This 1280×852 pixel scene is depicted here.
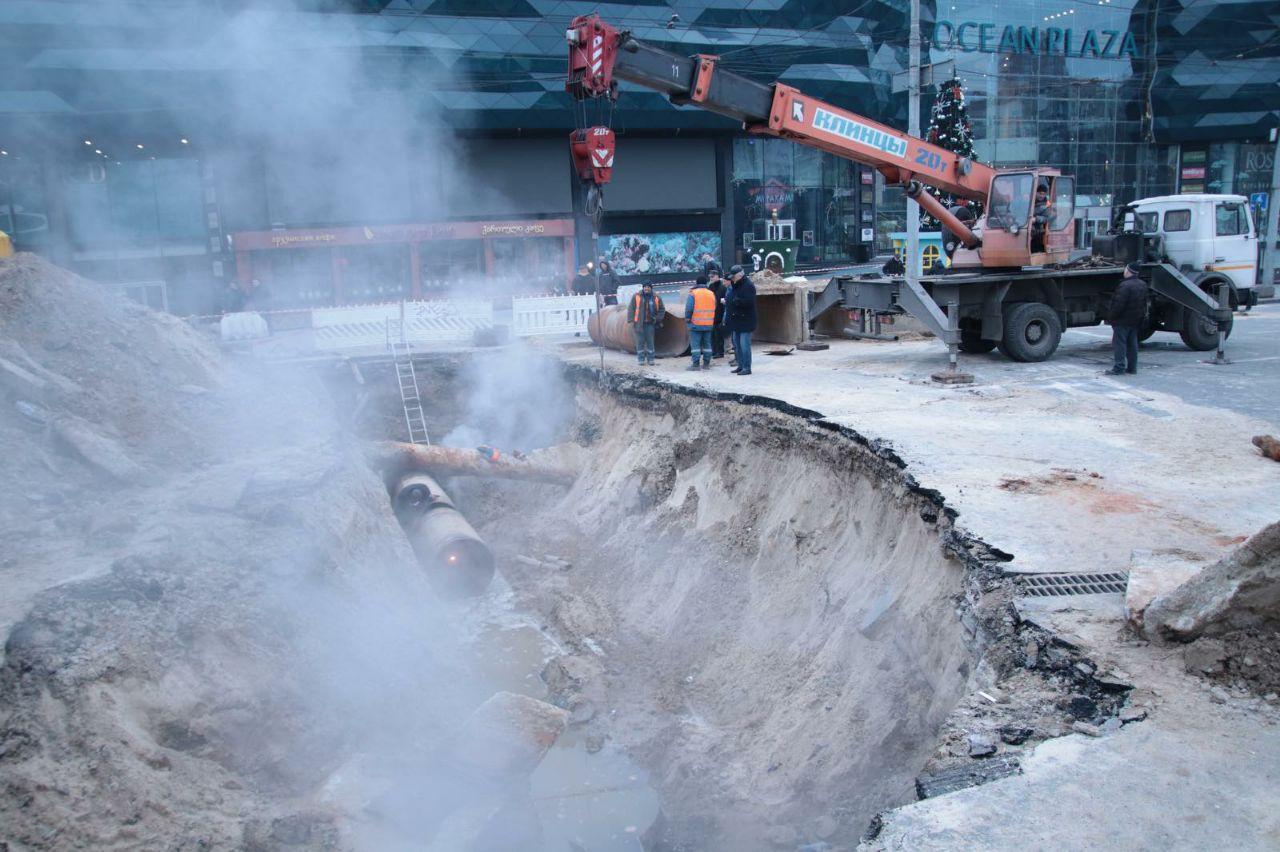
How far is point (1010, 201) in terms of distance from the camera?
42.3 ft

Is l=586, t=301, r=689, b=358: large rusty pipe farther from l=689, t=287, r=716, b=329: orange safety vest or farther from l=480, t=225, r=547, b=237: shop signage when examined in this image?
l=480, t=225, r=547, b=237: shop signage

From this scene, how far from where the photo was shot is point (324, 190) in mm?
26641

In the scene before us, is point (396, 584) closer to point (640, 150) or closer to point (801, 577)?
point (801, 577)

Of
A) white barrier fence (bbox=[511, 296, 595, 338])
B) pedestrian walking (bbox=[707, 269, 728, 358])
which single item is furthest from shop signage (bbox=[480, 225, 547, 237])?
pedestrian walking (bbox=[707, 269, 728, 358])

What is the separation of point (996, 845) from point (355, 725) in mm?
4634

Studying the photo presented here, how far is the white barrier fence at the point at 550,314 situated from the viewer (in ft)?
63.1

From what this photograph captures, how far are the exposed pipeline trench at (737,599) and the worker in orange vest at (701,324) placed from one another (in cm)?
115

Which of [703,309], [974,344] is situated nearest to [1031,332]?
[974,344]

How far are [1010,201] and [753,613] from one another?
26.5 feet

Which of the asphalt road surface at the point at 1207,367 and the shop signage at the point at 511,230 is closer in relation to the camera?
the asphalt road surface at the point at 1207,367

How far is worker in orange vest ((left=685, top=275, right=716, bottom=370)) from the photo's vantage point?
1293 centimetres

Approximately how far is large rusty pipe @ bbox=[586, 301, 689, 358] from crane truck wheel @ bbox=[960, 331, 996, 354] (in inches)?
162

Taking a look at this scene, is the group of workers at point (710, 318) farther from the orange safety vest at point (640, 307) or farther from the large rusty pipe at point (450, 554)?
the large rusty pipe at point (450, 554)

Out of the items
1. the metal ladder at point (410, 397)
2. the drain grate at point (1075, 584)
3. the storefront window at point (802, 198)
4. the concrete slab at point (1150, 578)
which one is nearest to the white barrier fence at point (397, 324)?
the metal ladder at point (410, 397)
